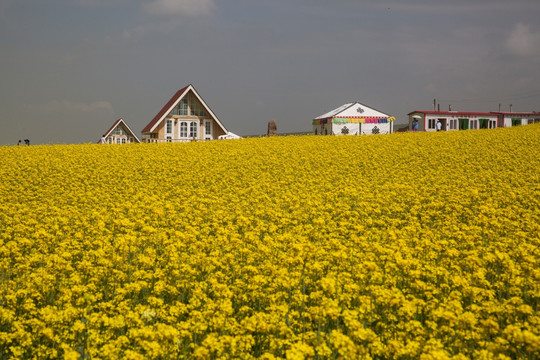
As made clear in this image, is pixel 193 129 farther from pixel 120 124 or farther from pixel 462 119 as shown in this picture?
pixel 462 119

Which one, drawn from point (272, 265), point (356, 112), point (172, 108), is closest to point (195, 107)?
point (172, 108)

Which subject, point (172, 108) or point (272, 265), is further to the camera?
point (172, 108)

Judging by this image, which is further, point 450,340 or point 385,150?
point 385,150

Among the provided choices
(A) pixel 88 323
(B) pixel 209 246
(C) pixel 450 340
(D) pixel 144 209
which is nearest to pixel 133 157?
(D) pixel 144 209

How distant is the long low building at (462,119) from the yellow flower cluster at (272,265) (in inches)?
1616

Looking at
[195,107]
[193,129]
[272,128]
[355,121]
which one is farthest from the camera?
[355,121]

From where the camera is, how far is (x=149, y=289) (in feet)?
29.4

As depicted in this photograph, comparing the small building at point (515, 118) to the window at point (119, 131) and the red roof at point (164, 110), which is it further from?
the window at point (119, 131)

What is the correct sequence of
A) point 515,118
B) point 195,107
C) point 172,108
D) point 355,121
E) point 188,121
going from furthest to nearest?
point 515,118 < point 355,121 < point 195,107 < point 188,121 < point 172,108

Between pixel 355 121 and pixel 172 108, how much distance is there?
28.6 metres

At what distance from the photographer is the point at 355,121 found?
226ft

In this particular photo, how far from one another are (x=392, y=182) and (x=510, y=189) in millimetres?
4721

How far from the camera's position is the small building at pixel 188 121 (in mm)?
52500

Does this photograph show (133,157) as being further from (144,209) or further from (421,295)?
(421,295)
